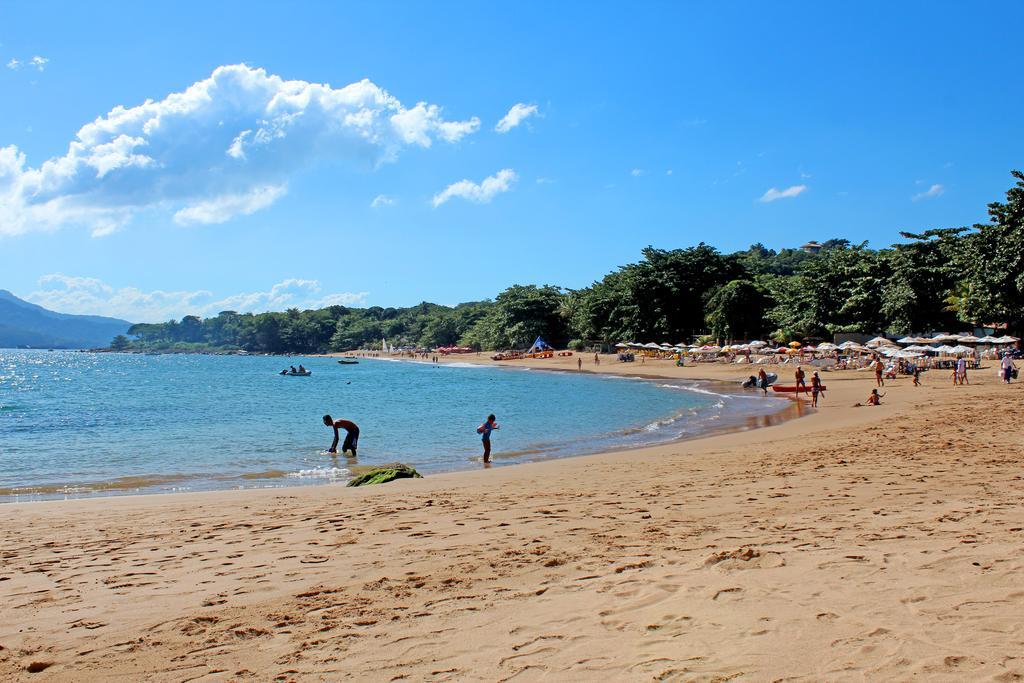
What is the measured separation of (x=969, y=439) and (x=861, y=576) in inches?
422

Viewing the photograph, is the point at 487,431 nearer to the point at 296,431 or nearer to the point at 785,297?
the point at 296,431

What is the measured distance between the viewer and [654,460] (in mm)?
13836

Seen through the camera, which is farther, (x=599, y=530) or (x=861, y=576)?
(x=599, y=530)

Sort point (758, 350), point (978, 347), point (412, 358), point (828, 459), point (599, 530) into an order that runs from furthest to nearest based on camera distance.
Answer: point (412, 358) < point (758, 350) < point (978, 347) < point (828, 459) < point (599, 530)

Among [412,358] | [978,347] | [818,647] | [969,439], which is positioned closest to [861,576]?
[818,647]

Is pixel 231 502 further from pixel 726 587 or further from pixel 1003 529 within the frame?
pixel 1003 529

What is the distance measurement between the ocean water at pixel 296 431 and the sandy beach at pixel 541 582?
4545 millimetres

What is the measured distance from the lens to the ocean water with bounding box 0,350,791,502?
48.6ft

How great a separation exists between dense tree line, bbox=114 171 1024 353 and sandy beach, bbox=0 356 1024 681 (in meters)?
30.5

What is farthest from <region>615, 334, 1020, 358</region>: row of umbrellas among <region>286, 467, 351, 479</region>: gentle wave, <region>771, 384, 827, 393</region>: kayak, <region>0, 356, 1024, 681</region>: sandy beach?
<region>286, 467, 351, 479</region>: gentle wave

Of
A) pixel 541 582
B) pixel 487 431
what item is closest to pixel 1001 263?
pixel 487 431

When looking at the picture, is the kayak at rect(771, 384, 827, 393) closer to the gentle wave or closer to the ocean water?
the ocean water

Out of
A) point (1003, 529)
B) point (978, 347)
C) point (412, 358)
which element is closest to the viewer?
point (1003, 529)

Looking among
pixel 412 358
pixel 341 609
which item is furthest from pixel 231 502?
pixel 412 358
